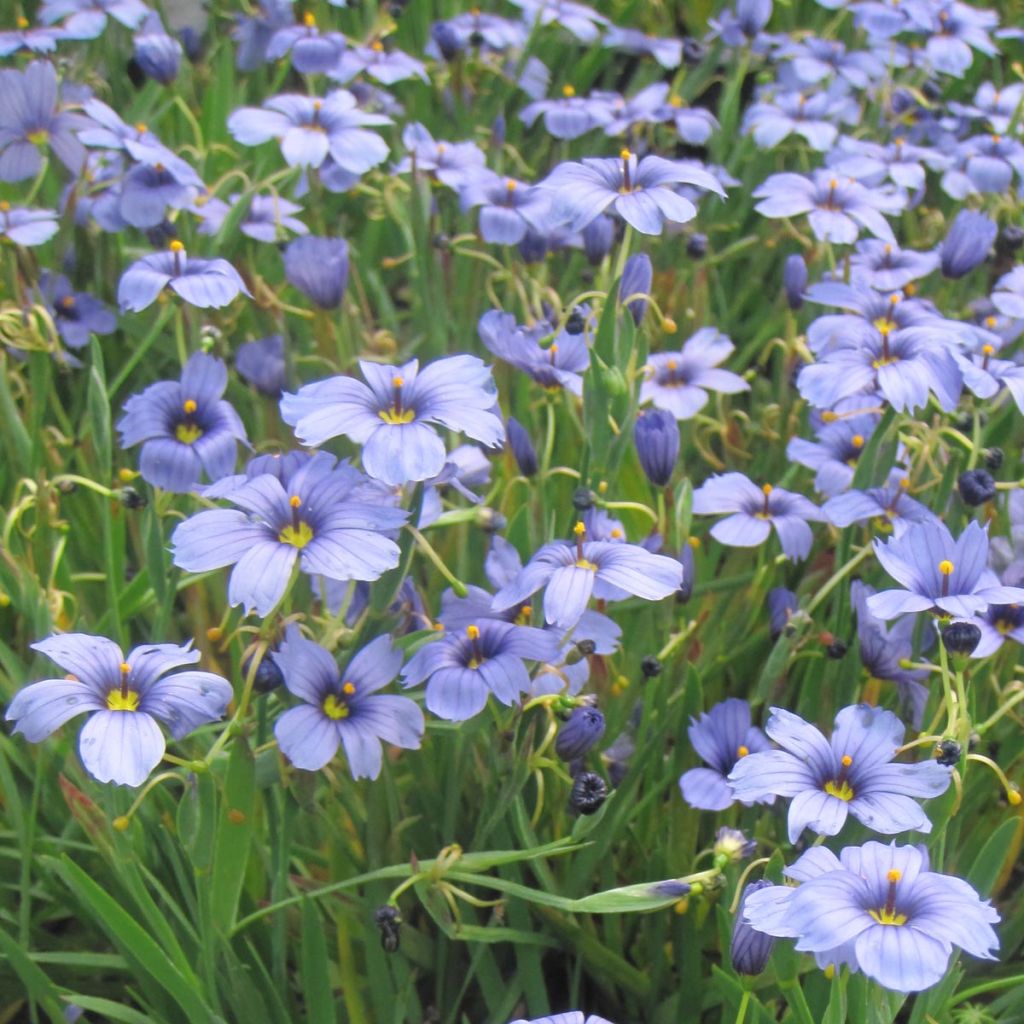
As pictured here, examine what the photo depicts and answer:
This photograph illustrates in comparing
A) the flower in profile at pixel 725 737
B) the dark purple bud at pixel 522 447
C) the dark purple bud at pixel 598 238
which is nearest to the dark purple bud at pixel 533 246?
the dark purple bud at pixel 598 238

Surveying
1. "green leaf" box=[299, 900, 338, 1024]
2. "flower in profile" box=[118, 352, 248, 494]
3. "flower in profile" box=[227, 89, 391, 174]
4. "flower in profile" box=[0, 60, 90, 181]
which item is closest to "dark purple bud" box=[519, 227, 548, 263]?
"flower in profile" box=[227, 89, 391, 174]

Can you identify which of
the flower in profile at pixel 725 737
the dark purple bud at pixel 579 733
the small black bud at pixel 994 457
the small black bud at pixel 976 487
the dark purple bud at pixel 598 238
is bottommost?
the flower in profile at pixel 725 737

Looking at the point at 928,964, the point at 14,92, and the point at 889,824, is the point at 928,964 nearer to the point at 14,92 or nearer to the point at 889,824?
the point at 889,824

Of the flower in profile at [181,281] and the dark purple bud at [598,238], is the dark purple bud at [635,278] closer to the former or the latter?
the dark purple bud at [598,238]

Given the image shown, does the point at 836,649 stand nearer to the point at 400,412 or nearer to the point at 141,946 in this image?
the point at 400,412

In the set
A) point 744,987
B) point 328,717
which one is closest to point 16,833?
point 328,717
